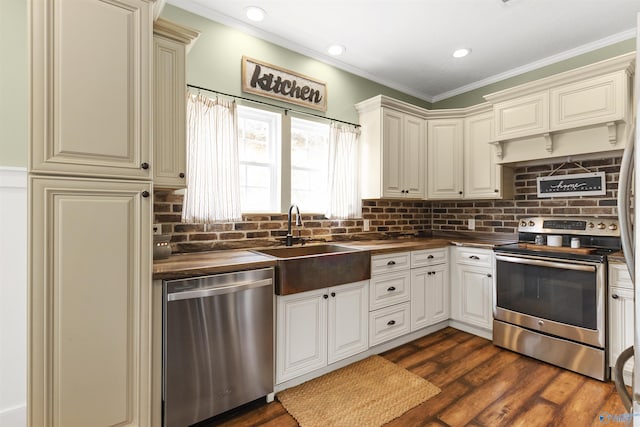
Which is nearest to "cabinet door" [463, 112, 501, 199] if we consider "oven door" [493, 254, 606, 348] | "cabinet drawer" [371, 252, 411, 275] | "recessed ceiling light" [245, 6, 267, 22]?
"oven door" [493, 254, 606, 348]

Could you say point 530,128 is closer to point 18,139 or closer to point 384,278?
point 384,278

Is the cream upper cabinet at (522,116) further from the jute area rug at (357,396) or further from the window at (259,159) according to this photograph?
the jute area rug at (357,396)

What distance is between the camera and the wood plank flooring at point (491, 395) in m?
1.84

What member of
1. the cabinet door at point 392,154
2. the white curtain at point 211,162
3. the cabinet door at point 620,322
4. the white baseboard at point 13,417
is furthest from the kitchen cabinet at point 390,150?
the white baseboard at point 13,417

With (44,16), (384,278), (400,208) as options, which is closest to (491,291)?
(384,278)

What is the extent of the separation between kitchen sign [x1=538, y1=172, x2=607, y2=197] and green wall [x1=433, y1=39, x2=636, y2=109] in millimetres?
1041

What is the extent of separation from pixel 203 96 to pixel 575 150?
121 inches

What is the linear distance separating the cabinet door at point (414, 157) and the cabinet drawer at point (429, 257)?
674 mm

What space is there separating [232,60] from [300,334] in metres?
2.19

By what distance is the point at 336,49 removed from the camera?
2.96 meters

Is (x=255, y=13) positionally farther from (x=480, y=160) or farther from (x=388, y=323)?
(x=388, y=323)

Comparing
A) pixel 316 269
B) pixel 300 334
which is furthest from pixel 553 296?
pixel 300 334

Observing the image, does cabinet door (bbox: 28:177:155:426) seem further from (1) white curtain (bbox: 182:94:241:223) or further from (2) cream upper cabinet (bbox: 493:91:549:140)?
(2) cream upper cabinet (bbox: 493:91:549:140)

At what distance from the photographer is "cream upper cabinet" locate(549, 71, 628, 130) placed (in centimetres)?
239
